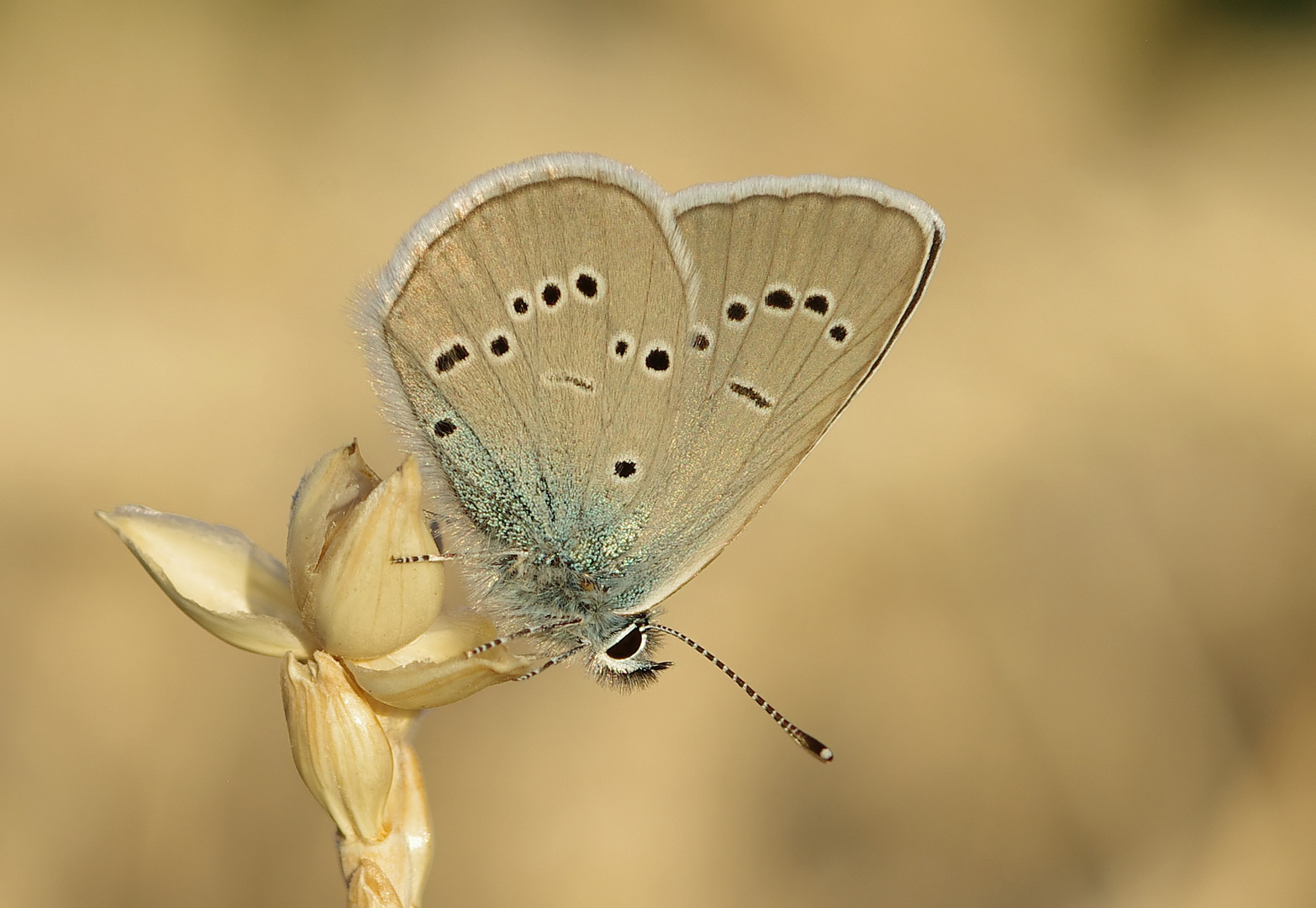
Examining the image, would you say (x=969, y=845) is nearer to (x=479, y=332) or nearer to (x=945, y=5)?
(x=479, y=332)

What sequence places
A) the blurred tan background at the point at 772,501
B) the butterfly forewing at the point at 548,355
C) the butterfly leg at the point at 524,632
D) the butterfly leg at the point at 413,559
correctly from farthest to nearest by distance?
the blurred tan background at the point at 772,501 → the butterfly forewing at the point at 548,355 → the butterfly leg at the point at 524,632 → the butterfly leg at the point at 413,559


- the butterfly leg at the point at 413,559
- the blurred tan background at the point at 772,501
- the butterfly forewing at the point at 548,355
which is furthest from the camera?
the blurred tan background at the point at 772,501

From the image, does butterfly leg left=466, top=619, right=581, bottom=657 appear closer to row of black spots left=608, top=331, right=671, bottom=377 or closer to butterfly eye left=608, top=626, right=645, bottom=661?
butterfly eye left=608, top=626, right=645, bottom=661

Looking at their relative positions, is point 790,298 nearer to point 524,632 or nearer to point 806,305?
point 806,305

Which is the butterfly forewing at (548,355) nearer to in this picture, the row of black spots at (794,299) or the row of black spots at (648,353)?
the row of black spots at (648,353)

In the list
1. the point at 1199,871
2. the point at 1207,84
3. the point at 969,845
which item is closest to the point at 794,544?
the point at 969,845

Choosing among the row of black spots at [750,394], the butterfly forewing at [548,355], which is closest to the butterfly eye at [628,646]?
the butterfly forewing at [548,355]

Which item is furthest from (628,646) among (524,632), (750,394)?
(750,394)
